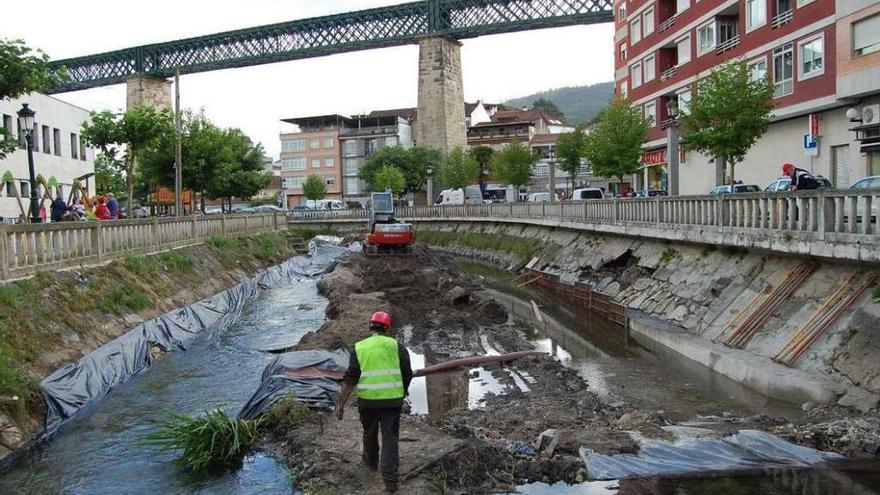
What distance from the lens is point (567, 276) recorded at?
28078 millimetres

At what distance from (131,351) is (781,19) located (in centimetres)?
2697

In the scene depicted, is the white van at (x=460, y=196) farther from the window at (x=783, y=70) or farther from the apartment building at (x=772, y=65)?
the window at (x=783, y=70)

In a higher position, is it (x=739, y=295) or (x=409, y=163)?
(x=409, y=163)

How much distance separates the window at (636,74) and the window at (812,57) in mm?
18495

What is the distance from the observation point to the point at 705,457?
9.07 metres

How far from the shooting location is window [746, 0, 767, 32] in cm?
3095

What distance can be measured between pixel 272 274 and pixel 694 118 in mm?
18500

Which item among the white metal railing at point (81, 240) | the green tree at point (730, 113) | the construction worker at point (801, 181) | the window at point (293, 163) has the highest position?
the window at point (293, 163)

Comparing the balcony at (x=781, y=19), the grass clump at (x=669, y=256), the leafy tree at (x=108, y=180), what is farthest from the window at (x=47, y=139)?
the balcony at (x=781, y=19)

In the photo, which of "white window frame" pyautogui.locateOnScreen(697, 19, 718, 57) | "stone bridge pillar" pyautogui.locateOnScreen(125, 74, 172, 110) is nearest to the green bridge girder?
"stone bridge pillar" pyautogui.locateOnScreen(125, 74, 172, 110)

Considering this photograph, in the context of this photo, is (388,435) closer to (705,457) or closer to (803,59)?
(705,457)

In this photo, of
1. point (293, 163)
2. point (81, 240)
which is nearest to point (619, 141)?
point (81, 240)

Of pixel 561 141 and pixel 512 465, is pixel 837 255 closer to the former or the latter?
pixel 512 465

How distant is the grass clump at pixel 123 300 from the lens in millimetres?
15961
